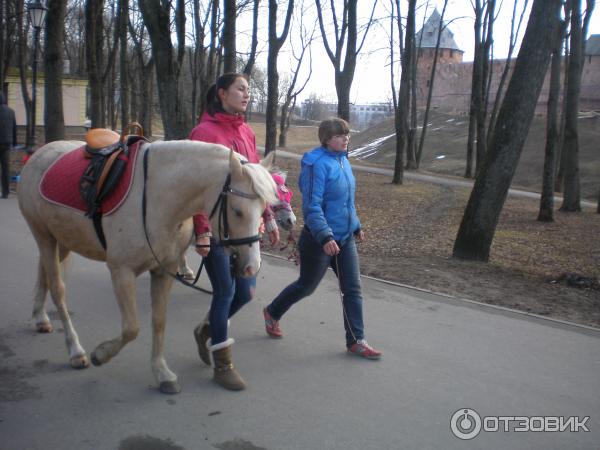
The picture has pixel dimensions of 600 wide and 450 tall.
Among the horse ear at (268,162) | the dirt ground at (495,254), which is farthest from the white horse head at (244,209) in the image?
the dirt ground at (495,254)

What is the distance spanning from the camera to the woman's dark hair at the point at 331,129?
4.73 meters

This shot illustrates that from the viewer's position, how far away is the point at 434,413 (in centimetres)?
395

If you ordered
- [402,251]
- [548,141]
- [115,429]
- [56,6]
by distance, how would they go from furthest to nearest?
[548,141], [56,6], [402,251], [115,429]

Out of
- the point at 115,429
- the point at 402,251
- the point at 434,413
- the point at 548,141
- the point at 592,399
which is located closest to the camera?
the point at 115,429

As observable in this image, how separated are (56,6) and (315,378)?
12.4m

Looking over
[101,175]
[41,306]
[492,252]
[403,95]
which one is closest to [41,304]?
[41,306]

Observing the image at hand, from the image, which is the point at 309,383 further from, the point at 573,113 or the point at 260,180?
the point at 573,113

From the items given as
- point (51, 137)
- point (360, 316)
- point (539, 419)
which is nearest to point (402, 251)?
point (360, 316)

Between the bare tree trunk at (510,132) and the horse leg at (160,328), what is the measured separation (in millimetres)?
6296

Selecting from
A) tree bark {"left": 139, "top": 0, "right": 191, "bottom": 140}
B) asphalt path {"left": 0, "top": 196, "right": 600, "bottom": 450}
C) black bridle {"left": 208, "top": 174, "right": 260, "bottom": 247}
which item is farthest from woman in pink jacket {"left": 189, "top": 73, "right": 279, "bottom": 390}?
tree bark {"left": 139, "top": 0, "right": 191, "bottom": 140}

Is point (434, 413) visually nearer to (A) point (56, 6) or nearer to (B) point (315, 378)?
(B) point (315, 378)

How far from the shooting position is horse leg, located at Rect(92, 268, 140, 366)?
376cm

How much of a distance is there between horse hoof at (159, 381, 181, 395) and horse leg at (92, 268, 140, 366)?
429 mm

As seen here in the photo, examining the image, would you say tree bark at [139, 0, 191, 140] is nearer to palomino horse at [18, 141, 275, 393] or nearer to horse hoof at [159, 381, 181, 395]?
palomino horse at [18, 141, 275, 393]
